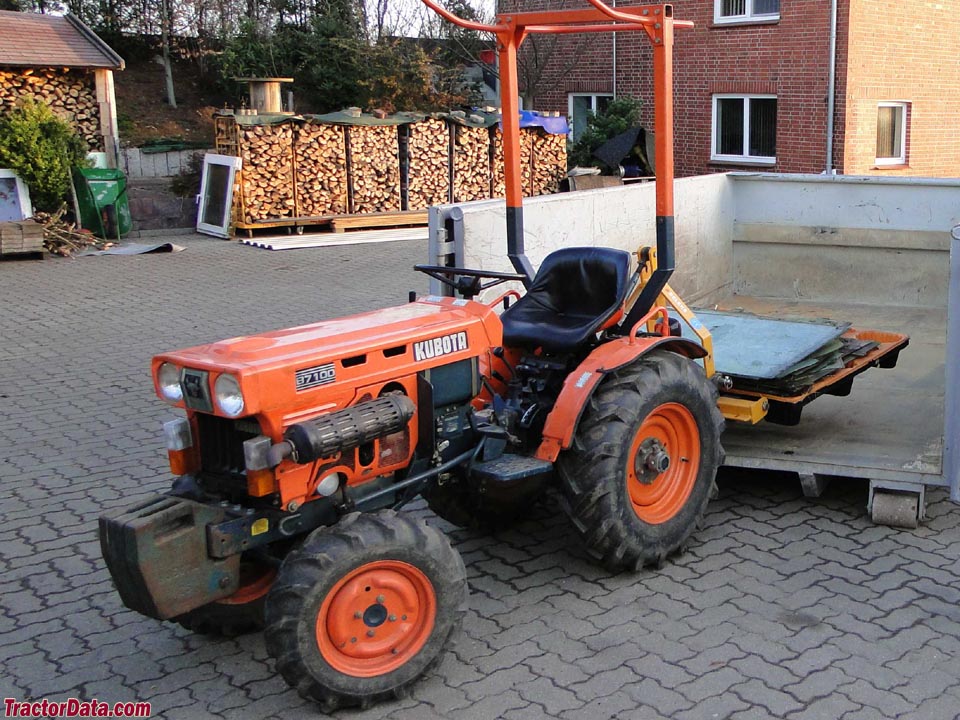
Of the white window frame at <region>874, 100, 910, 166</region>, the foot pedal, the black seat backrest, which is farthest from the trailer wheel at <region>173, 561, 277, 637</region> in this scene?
the white window frame at <region>874, 100, 910, 166</region>

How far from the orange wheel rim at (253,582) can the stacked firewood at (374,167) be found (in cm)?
1277

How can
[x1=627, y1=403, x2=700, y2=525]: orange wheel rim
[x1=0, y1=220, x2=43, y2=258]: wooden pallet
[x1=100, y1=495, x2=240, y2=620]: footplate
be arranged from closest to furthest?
[x1=100, y1=495, x2=240, y2=620]: footplate
[x1=627, y1=403, x2=700, y2=525]: orange wheel rim
[x1=0, y1=220, x2=43, y2=258]: wooden pallet

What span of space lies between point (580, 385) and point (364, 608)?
1.27 m

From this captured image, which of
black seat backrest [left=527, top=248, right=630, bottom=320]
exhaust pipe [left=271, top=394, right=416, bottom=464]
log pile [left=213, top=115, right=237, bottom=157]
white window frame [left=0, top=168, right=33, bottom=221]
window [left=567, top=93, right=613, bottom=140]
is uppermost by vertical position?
window [left=567, top=93, right=613, bottom=140]

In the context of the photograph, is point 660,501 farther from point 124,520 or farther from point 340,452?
point 124,520

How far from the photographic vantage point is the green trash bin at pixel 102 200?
1467 cm

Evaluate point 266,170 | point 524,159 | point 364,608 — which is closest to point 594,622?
point 364,608

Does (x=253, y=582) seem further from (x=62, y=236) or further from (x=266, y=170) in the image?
(x=266, y=170)

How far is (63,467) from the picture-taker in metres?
5.97

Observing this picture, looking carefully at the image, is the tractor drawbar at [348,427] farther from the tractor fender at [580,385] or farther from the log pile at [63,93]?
the log pile at [63,93]

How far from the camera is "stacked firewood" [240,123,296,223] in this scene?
14938mm

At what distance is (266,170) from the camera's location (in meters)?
15.1

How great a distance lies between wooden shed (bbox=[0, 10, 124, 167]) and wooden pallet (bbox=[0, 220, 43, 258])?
10.4 feet

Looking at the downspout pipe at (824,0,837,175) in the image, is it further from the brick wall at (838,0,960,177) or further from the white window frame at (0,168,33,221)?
the white window frame at (0,168,33,221)
